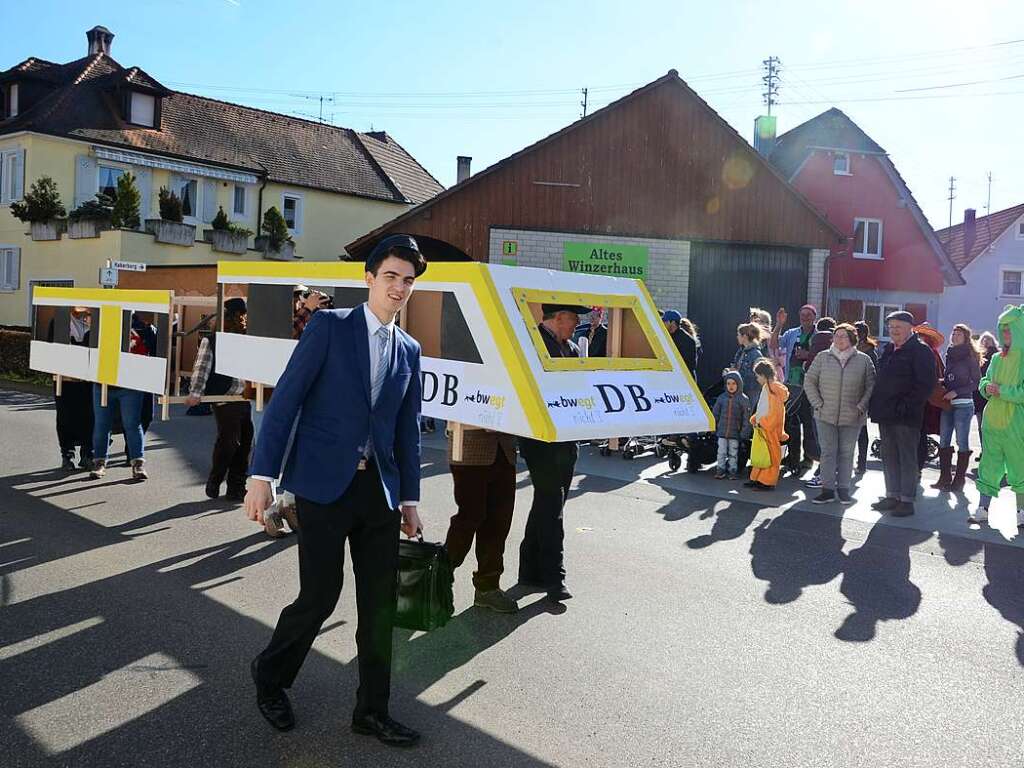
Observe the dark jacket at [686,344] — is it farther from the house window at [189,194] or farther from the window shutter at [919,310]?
the window shutter at [919,310]

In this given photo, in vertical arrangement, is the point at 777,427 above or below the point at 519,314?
below

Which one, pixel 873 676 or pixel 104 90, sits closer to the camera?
pixel 873 676

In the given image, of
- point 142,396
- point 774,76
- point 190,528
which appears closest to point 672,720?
point 190,528

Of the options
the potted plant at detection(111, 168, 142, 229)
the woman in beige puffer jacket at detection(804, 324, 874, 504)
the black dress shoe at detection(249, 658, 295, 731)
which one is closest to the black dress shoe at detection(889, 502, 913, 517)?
the woman in beige puffer jacket at detection(804, 324, 874, 504)

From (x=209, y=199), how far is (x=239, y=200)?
5.25 ft

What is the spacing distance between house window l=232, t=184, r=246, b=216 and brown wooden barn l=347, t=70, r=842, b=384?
13530mm

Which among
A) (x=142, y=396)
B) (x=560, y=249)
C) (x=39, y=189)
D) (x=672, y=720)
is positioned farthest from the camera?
(x=39, y=189)

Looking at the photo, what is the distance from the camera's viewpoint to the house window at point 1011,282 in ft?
149

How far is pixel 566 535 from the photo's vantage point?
25.9 ft

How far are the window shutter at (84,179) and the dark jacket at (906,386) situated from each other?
2783cm

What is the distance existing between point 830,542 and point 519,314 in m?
4.02

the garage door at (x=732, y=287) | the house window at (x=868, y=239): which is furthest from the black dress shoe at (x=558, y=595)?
the house window at (x=868, y=239)

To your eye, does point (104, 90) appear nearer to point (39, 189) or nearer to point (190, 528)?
point (39, 189)

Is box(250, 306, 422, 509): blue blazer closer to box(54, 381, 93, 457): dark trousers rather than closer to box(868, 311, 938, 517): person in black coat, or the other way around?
box(868, 311, 938, 517): person in black coat
